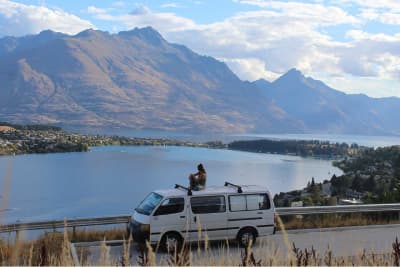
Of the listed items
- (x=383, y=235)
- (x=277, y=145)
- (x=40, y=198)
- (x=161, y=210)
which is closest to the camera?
(x=161, y=210)

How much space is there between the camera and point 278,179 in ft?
237

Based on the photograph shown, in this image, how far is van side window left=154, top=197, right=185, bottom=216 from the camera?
35.7 ft

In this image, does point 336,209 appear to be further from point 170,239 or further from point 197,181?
point 170,239

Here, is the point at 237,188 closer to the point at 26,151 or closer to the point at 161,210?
the point at 161,210

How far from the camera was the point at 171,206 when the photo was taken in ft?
35.9

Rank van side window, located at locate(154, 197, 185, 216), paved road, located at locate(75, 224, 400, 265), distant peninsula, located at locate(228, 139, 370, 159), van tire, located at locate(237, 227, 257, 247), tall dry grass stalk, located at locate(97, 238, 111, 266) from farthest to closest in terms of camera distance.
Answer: distant peninsula, located at locate(228, 139, 370, 159) < van tire, located at locate(237, 227, 257, 247) < van side window, located at locate(154, 197, 185, 216) < paved road, located at locate(75, 224, 400, 265) < tall dry grass stalk, located at locate(97, 238, 111, 266)

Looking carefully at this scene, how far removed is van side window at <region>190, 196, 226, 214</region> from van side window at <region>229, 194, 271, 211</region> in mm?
210

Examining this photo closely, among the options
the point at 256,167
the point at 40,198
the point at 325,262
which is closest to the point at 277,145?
the point at 256,167

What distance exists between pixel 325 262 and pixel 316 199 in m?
30.2

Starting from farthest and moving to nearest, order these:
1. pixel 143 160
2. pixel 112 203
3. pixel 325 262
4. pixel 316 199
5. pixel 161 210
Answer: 1. pixel 143 160
2. pixel 112 203
3. pixel 316 199
4. pixel 161 210
5. pixel 325 262

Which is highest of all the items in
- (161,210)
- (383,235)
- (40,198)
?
(161,210)

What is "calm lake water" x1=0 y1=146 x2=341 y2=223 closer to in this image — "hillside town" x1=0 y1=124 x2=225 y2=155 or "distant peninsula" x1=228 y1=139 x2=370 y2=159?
"hillside town" x1=0 y1=124 x2=225 y2=155

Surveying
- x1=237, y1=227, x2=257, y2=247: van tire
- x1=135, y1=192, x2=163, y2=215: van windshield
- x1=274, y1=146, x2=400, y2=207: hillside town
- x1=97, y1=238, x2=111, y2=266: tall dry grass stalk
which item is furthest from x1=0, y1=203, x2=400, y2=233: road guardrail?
x1=274, y1=146, x2=400, y2=207: hillside town

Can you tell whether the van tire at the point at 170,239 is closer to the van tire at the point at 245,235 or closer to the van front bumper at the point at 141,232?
the van front bumper at the point at 141,232
